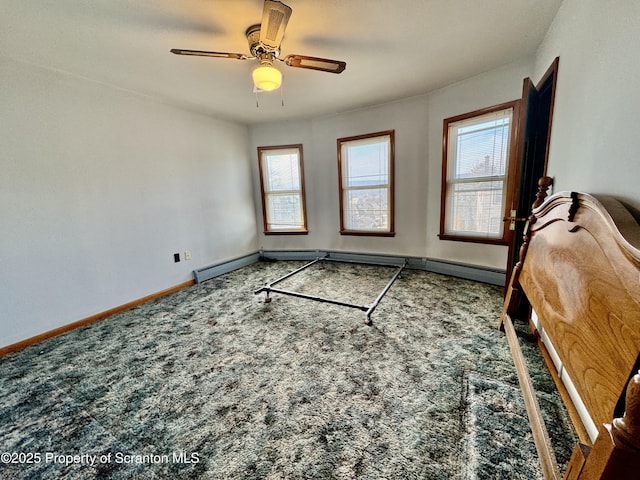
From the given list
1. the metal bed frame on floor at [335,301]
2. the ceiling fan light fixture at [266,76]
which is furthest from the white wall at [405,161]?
the ceiling fan light fixture at [266,76]

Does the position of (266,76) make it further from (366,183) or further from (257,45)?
(366,183)

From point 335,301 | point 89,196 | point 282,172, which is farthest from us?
point 282,172

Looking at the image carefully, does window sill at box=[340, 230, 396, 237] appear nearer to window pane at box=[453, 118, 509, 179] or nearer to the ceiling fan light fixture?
window pane at box=[453, 118, 509, 179]

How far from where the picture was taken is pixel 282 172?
4492 millimetres

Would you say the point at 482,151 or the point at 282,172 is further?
the point at 282,172

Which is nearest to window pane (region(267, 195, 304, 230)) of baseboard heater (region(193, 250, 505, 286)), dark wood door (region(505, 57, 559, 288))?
baseboard heater (region(193, 250, 505, 286))

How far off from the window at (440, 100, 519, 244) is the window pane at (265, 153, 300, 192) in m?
2.38

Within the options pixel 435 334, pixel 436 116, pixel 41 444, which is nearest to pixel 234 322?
pixel 41 444

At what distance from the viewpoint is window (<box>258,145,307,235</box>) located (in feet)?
14.5

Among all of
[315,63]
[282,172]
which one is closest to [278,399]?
[315,63]

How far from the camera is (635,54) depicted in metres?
1.02

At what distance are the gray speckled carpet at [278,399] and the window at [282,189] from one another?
229 cm

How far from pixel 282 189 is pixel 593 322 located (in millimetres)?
4198

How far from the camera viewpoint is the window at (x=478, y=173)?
2812 mm
